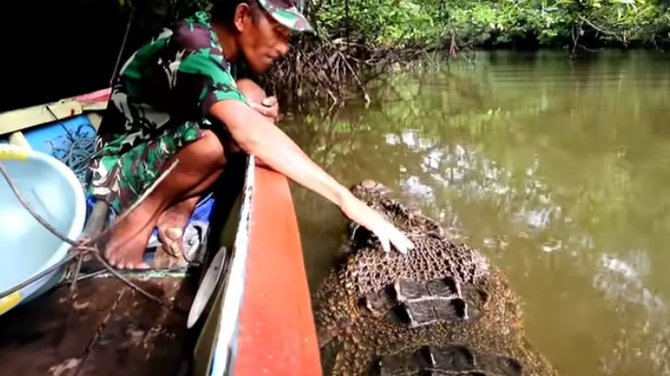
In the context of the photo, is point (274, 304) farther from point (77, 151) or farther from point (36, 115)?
point (36, 115)

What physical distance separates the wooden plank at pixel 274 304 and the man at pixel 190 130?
0.17m

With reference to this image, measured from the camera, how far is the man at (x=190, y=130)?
2072 millimetres

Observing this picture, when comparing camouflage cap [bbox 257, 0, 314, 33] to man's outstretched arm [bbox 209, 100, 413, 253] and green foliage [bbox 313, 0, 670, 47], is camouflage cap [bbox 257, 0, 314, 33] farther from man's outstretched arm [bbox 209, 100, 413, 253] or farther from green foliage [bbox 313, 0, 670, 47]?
green foliage [bbox 313, 0, 670, 47]

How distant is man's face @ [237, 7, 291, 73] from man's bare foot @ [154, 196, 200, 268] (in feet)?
1.81

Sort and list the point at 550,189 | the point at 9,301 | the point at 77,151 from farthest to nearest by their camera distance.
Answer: the point at 550,189 → the point at 77,151 → the point at 9,301

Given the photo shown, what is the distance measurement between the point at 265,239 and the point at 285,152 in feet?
1.45

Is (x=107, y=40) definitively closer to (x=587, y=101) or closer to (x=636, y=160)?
(x=636, y=160)

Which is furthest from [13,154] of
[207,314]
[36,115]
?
[36,115]

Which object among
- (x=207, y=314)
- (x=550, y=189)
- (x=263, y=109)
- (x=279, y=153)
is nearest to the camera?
(x=207, y=314)

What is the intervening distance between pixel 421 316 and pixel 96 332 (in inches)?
57.9

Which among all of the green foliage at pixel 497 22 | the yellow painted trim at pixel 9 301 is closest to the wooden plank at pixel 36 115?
the yellow painted trim at pixel 9 301

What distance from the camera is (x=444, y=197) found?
531 centimetres

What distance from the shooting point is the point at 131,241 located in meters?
2.20

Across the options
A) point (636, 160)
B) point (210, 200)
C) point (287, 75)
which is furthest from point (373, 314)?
point (287, 75)
